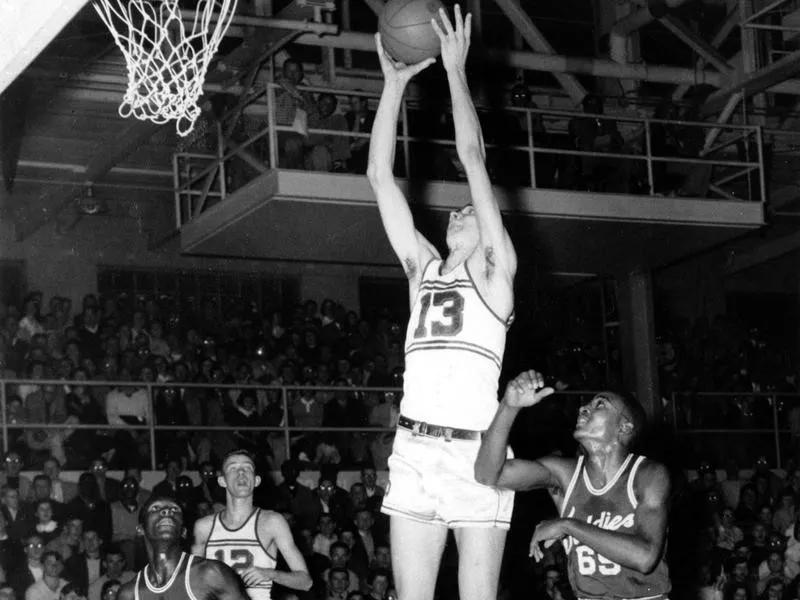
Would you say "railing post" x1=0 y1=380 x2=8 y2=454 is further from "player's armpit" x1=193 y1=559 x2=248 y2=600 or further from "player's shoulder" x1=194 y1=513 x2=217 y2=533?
"player's armpit" x1=193 y1=559 x2=248 y2=600

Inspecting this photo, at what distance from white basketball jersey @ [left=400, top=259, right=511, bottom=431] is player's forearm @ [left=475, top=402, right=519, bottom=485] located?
18 cm

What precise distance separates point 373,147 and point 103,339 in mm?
9126

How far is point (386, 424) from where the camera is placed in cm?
1540

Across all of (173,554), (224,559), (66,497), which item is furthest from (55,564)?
(173,554)

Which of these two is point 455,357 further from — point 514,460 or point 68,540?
point 68,540

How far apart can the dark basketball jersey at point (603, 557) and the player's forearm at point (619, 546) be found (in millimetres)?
187

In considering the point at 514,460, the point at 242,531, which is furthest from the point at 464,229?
the point at 242,531

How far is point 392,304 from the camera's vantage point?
2070 centimetres

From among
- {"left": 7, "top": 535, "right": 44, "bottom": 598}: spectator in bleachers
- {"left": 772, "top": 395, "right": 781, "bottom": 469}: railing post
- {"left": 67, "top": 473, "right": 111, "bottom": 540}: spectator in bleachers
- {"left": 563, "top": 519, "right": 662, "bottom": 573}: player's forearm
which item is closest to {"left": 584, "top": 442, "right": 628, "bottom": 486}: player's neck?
{"left": 563, "top": 519, "right": 662, "bottom": 573}: player's forearm

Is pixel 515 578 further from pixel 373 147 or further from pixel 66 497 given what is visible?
pixel 373 147

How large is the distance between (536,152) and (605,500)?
9992 millimetres

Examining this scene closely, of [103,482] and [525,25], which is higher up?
[525,25]

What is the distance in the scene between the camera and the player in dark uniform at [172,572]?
296 inches

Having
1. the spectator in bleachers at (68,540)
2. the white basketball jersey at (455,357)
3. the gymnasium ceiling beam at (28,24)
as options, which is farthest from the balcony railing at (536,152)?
the white basketball jersey at (455,357)
